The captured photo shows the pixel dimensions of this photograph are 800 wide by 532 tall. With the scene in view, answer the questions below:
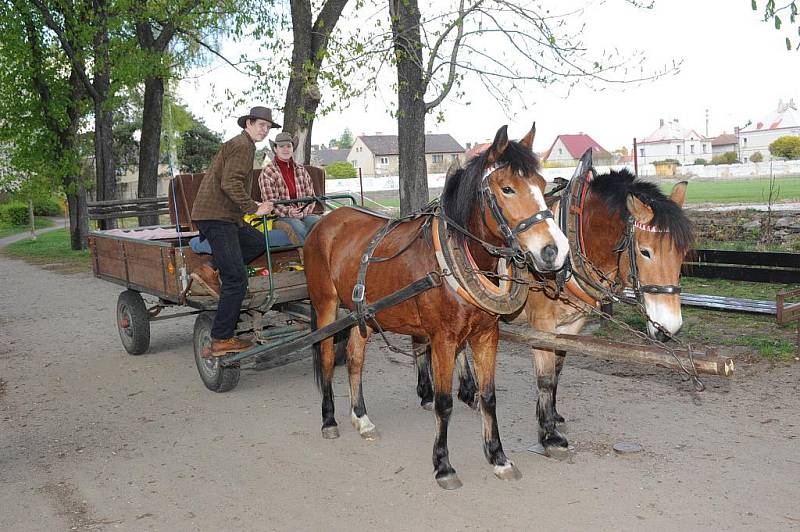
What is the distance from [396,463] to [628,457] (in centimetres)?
156

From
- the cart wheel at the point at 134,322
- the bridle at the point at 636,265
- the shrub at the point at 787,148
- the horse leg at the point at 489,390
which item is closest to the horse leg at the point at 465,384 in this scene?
the horse leg at the point at 489,390

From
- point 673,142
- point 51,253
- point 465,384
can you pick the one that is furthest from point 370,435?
point 673,142

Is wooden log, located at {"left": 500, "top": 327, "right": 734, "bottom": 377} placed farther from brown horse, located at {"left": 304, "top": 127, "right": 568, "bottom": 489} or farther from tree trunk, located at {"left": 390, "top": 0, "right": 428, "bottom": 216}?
tree trunk, located at {"left": 390, "top": 0, "right": 428, "bottom": 216}

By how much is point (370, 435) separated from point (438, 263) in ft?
5.66

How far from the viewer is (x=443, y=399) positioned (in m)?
4.41

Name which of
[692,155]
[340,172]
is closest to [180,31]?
[340,172]

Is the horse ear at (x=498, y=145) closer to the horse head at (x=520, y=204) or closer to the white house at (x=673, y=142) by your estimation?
the horse head at (x=520, y=204)

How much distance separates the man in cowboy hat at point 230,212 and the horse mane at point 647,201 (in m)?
2.61

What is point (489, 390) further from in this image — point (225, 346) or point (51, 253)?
point (51, 253)

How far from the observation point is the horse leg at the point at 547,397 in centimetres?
475

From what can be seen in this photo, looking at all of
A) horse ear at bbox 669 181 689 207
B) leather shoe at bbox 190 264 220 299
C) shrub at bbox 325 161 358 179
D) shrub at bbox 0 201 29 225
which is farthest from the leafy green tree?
horse ear at bbox 669 181 689 207

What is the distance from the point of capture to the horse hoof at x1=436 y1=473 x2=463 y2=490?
14.3 ft

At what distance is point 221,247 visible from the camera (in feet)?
19.4

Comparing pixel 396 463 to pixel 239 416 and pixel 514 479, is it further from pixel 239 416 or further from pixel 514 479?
pixel 239 416
